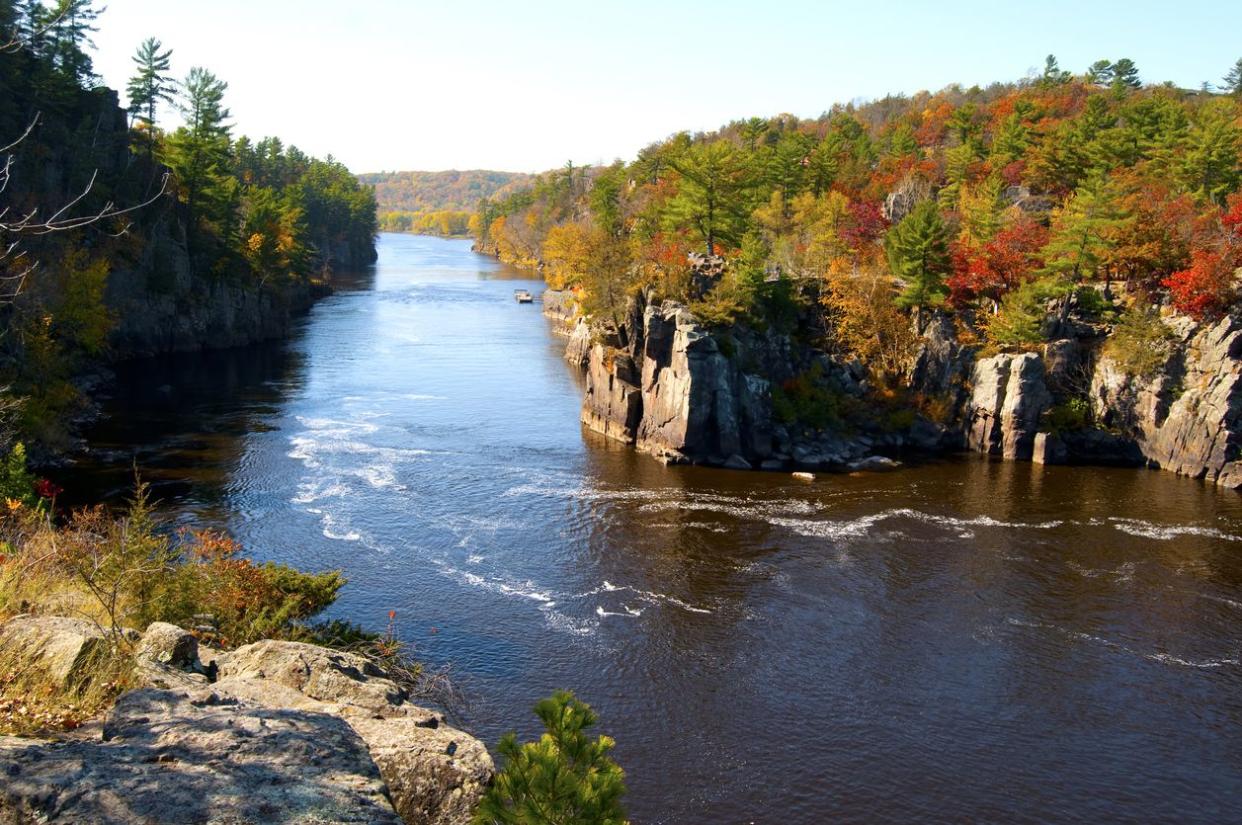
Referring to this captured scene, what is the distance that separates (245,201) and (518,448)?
2837 inches

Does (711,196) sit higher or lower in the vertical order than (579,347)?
higher

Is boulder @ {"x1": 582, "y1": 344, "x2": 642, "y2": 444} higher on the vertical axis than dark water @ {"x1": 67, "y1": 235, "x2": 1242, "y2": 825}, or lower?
higher

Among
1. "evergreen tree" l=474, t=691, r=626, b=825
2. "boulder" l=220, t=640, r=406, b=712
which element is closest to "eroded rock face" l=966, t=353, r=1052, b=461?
"boulder" l=220, t=640, r=406, b=712

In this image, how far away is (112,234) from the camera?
57.3m

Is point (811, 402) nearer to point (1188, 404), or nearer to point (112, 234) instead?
point (1188, 404)

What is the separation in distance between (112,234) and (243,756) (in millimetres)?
54365

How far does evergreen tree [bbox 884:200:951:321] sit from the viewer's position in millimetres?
67000

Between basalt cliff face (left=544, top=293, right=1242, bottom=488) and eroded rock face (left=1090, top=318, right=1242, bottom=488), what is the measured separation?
8 cm

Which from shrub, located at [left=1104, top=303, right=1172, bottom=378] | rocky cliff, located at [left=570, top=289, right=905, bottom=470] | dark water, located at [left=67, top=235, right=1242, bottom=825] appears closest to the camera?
dark water, located at [left=67, top=235, right=1242, bottom=825]

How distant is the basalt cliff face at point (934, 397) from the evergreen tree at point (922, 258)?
2044 mm

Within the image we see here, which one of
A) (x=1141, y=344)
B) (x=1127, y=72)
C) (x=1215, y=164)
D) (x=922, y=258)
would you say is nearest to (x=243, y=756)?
(x=922, y=258)

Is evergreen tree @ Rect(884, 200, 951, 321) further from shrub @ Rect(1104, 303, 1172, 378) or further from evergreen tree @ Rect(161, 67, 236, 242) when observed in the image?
evergreen tree @ Rect(161, 67, 236, 242)

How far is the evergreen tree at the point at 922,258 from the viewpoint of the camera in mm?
67000

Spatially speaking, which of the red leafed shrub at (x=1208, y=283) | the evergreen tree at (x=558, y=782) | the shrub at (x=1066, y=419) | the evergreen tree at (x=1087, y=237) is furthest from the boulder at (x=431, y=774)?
the evergreen tree at (x=1087, y=237)
